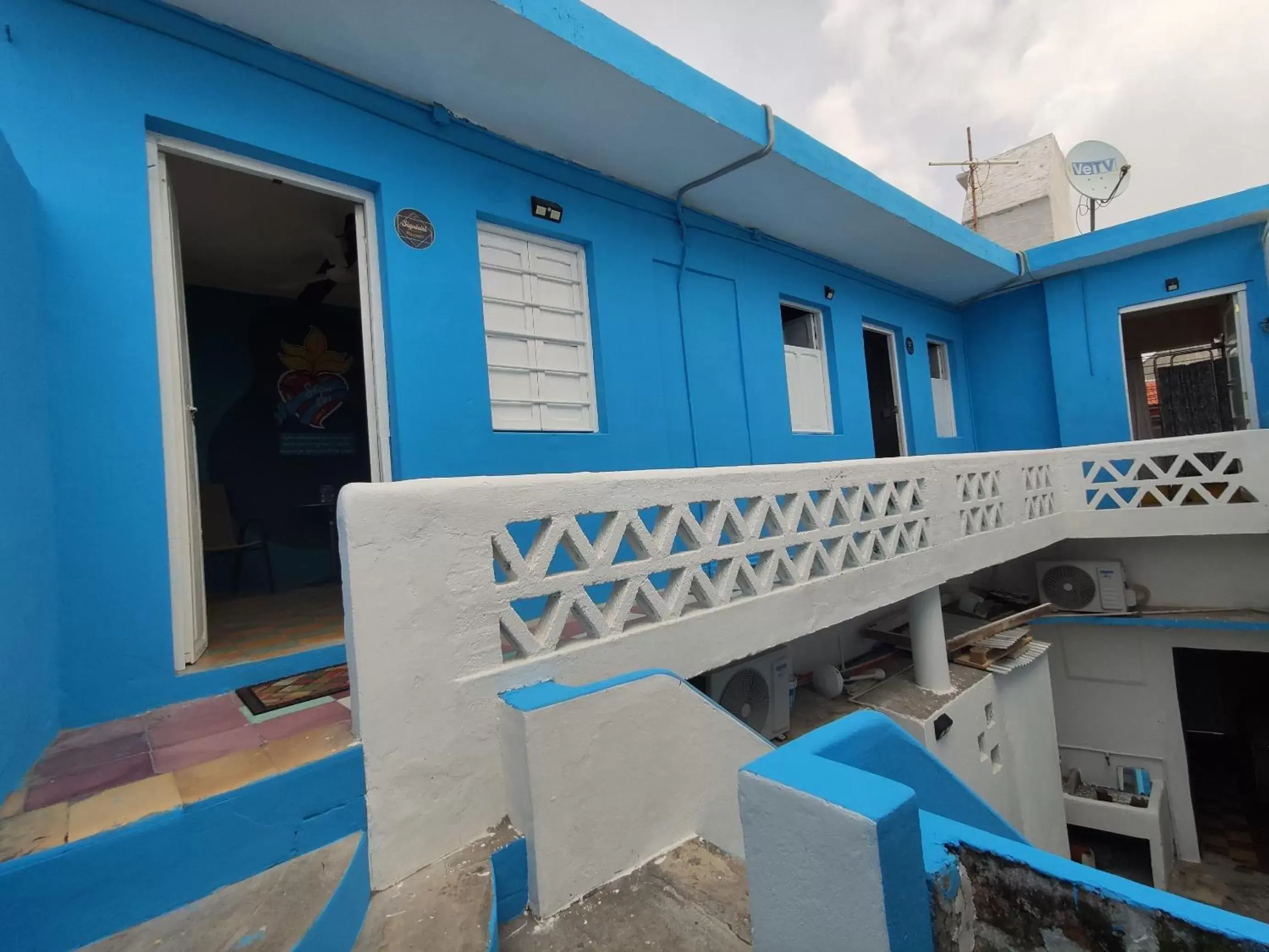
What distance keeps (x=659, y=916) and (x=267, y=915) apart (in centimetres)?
106

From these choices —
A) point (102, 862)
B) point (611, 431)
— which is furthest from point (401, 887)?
point (611, 431)

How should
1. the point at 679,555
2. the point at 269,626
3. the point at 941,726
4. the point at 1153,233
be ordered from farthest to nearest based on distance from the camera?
the point at 1153,233, the point at 941,726, the point at 269,626, the point at 679,555

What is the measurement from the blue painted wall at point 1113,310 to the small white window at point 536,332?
8.05 m

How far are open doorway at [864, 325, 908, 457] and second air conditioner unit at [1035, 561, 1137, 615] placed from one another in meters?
2.56

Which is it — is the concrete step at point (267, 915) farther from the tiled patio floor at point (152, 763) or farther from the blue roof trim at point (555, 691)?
the blue roof trim at point (555, 691)

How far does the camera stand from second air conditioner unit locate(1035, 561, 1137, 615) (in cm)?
791

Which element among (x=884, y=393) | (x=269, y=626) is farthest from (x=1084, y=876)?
(x=884, y=393)

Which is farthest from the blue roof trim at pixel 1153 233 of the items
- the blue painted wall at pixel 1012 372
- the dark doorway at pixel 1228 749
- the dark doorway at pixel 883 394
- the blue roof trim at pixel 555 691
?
the blue roof trim at pixel 555 691

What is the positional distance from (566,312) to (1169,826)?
381 inches

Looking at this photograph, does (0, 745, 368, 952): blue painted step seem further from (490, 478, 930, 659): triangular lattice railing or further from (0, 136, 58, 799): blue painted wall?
(490, 478, 930, 659): triangular lattice railing

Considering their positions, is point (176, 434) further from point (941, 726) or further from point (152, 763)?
point (941, 726)

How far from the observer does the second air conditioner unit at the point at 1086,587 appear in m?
7.91

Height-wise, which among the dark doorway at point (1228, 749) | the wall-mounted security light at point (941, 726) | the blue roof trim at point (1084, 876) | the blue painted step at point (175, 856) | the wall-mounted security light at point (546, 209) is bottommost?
the dark doorway at point (1228, 749)

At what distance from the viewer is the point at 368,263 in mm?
3760
